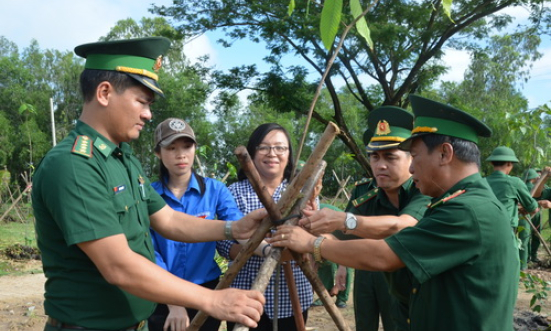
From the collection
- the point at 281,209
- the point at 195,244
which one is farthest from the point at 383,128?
the point at 195,244

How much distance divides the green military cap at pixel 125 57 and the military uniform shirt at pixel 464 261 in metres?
1.39

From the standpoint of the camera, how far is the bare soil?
231 inches

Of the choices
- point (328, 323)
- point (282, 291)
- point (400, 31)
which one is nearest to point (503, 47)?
point (400, 31)

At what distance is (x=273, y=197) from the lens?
3.59 metres

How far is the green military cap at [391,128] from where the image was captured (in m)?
3.42

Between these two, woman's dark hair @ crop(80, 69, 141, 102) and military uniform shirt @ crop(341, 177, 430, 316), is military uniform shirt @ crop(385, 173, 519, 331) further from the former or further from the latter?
woman's dark hair @ crop(80, 69, 141, 102)

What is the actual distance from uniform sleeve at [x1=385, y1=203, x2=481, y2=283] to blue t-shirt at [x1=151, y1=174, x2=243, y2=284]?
147cm

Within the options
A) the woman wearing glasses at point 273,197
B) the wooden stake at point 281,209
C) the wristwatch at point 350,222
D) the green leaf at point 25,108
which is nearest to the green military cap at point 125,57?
the wooden stake at point 281,209

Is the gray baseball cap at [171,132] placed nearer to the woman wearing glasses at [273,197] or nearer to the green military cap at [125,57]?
the woman wearing glasses at [273,197]

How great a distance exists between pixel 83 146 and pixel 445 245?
165cm

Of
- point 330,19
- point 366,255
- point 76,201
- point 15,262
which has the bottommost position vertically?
point 15,262

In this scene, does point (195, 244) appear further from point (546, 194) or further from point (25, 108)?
point (25, 108)

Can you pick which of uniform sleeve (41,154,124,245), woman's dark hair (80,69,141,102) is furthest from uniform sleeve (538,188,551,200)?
uniform sleeve (41,154,124,245)

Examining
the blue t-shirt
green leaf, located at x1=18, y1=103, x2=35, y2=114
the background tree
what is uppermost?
the background tree
